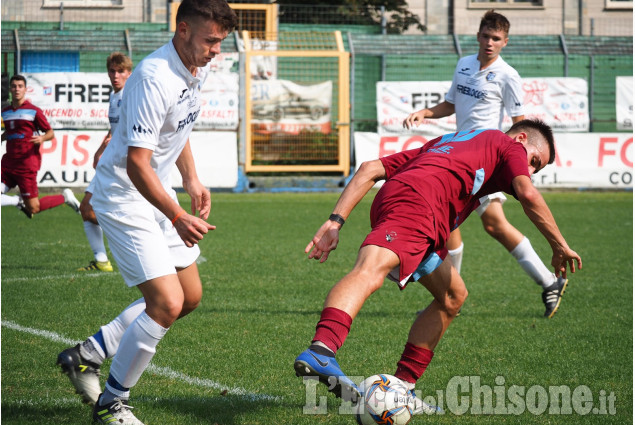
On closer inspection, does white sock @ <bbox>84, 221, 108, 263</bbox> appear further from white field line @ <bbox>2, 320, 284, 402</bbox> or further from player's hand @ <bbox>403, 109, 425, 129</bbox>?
player's hand @ <bbox>403, 109, 425, 129</bbox>

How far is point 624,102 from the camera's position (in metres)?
20.4

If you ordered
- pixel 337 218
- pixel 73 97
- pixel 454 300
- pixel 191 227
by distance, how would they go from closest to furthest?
pixel 191 227
pixel 337 218
pixel 454 300
pixel 73 97

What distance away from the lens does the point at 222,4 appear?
13.5 ft

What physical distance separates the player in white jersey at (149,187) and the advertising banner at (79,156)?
13382 mm

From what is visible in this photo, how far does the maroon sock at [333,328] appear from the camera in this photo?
356 cm

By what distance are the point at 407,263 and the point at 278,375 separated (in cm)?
169

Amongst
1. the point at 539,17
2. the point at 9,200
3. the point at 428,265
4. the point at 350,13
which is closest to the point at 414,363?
the point at 428,265

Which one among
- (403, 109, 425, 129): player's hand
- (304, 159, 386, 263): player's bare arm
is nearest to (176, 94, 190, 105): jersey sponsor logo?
(304, 159, 386, 263): player's bare arm

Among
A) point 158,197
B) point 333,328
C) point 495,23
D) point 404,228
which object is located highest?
point 495,23

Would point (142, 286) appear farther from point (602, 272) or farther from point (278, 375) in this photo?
point (602, 272)

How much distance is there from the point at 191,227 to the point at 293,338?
8.43 feet

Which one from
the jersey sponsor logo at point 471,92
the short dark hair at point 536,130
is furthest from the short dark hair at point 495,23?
the short dark hair at point 536,130

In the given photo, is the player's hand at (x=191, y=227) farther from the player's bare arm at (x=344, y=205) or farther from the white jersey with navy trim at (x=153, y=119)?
the player's bare arm at (x=344, y=205)

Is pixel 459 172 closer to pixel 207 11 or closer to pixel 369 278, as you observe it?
pixel 369 278
